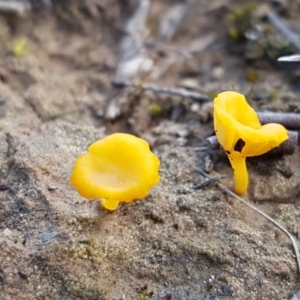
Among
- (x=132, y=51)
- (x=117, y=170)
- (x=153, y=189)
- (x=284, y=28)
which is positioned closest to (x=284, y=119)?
(x=153, y=189)

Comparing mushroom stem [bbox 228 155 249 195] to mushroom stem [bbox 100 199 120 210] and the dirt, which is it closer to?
the dirt

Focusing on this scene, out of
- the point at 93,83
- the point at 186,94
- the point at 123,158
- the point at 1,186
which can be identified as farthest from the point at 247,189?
the point at 93,83

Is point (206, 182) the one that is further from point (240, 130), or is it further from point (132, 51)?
point (132, 51)

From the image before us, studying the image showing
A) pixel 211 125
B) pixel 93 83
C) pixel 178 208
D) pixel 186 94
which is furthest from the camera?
pixel 93 83

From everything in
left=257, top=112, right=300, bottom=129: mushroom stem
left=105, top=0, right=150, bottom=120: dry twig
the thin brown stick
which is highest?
left=257, top=112, right=300, bottom=129: mushroom stem

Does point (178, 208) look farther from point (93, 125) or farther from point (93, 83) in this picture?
point (93, 83)

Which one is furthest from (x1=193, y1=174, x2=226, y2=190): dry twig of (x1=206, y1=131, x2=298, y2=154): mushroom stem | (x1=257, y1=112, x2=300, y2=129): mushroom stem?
(x1=257, y1=112, x2=300, y2=129): mushroom stem
